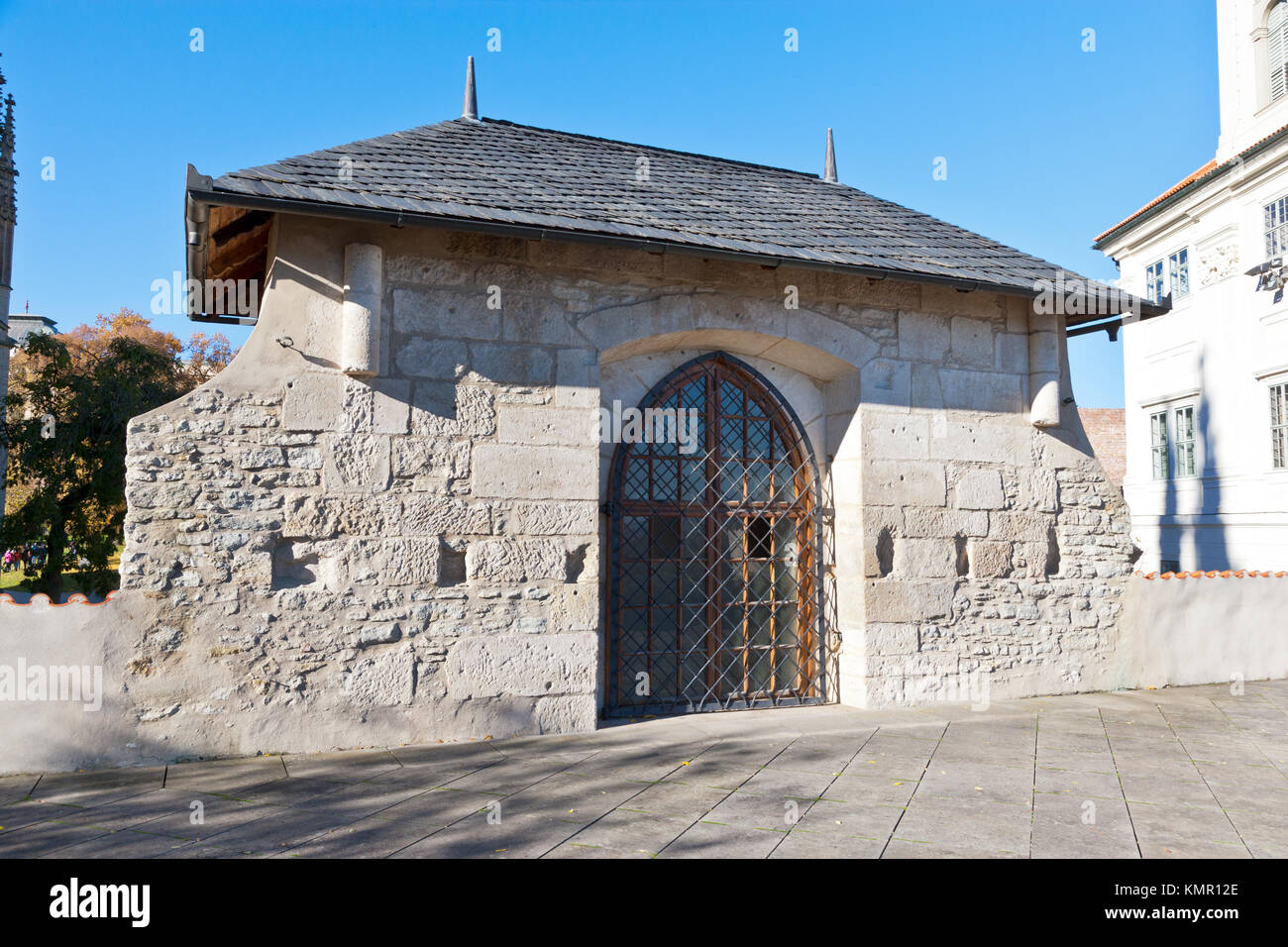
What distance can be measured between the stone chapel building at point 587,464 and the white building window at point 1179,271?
37.2ft

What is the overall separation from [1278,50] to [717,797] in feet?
55.9

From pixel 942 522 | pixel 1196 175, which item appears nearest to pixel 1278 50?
pixel 1196 175

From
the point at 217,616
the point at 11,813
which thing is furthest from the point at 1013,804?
the point at 11,813

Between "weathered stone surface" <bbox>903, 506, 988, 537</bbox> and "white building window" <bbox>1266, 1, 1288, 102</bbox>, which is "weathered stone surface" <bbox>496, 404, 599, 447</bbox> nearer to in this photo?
"weathered stone surface" <bbox>903, 506, 988, 537</bbox>

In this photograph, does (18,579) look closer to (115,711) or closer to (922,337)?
(115,711)

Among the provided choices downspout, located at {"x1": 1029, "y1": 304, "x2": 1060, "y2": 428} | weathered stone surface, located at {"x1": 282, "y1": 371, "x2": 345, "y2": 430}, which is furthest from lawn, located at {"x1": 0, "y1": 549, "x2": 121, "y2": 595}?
downspout, located at {"x1": 1029, "y1": 304, "x2": 1060, "y2": 428}

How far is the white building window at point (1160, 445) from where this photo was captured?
16.8 metres

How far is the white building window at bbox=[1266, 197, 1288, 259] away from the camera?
1395 cm

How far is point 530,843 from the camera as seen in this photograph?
3.53 m

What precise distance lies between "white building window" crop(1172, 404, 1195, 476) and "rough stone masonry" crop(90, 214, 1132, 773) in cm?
1094

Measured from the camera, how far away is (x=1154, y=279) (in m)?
17.4

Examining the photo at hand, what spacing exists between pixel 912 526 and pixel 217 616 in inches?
187

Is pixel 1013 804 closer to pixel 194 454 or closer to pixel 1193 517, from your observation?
pixel 194 454

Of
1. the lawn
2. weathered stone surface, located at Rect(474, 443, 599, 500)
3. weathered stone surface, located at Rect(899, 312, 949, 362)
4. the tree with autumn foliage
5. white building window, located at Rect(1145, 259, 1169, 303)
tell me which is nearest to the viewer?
weathered stone surface, located at Rect(474, 443, 599, 500)
